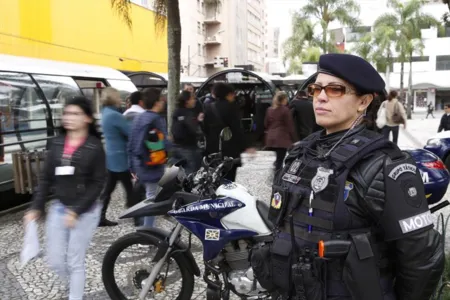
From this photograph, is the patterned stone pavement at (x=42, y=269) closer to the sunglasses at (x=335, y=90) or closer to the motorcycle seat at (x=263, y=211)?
the motorcycle seat at (x=263, y=211)

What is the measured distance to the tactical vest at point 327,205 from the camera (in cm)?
145

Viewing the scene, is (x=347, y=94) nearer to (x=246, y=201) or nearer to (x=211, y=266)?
(x=246, y=201)

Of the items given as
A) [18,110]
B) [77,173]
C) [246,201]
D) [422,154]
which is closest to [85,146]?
[77,173]

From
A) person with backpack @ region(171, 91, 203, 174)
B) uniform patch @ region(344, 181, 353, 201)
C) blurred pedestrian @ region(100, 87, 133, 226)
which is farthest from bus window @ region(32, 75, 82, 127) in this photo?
uniform patch @ region(344, 181, 353, 201)

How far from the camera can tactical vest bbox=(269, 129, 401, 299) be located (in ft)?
4.74

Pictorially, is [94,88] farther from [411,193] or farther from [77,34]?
[77,34]

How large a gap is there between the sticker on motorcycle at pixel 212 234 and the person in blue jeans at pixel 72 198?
820 millimetres

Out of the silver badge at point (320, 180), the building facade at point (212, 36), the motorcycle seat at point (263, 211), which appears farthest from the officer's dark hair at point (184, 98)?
the building facade at point (212, 36)

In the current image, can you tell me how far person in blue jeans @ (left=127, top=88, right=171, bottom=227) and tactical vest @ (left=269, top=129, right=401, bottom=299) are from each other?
3.48 meters

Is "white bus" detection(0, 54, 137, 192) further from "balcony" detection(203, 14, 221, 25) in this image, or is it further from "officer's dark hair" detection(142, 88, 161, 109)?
"balcony" detection(203, 14, 221, 25)

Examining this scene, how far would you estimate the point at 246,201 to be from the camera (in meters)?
2.93

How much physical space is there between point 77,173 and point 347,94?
2.12 meters

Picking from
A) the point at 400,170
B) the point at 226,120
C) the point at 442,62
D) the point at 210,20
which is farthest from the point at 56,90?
the point at 442,62

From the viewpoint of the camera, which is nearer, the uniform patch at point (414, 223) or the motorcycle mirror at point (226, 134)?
the uniform patch at point (414, 223)
